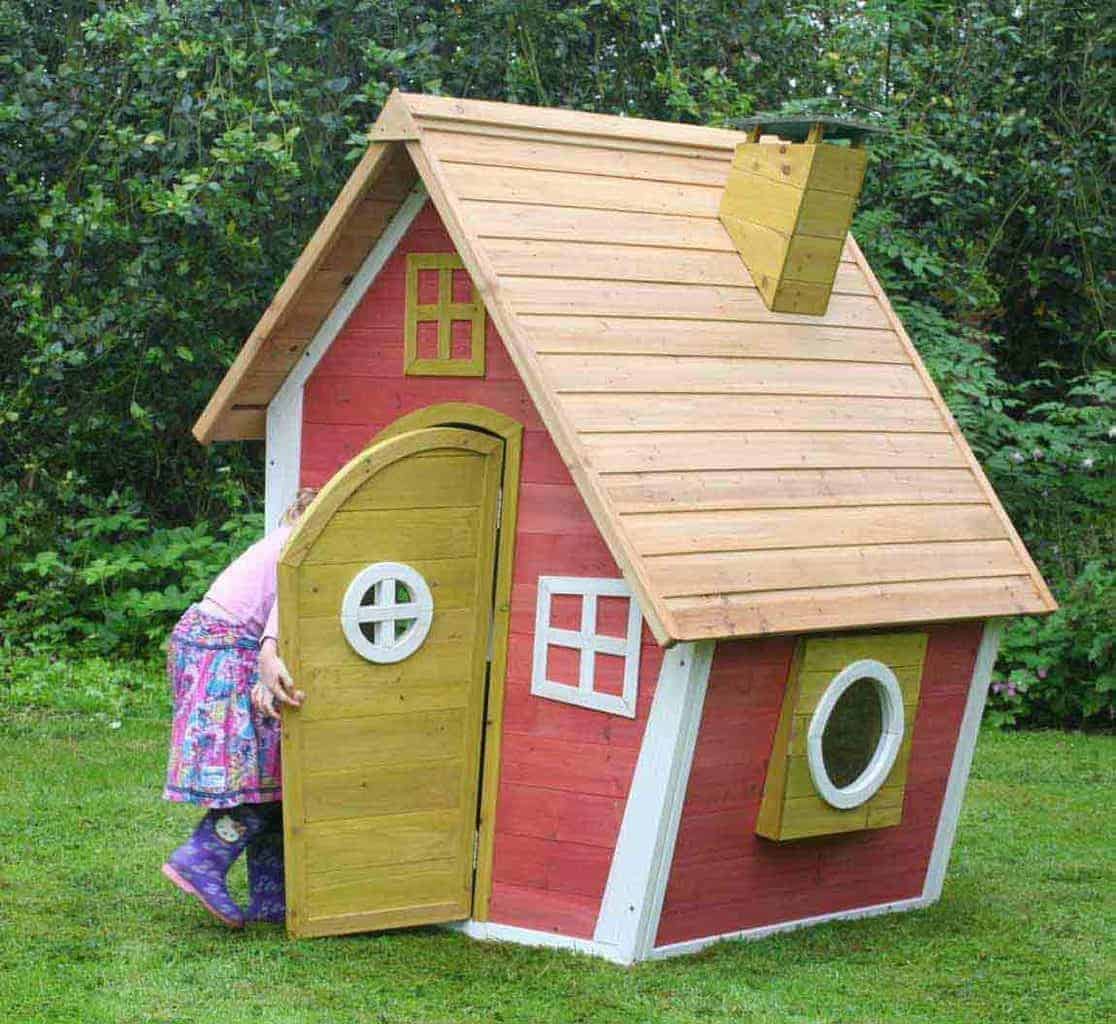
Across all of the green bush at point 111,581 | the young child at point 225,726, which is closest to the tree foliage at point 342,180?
the green bush at point 111,581

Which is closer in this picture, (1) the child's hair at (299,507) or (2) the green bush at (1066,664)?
(1) the child's hair at (299,507)

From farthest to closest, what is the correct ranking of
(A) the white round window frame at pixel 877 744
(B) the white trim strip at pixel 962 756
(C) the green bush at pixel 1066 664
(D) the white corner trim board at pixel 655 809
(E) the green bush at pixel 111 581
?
(E) the green bush at pixel 111 581
(C) the green bush at pixel 1066 664
(B) the white trim strip at pixel 962 756
(A) the white round window frame at pixel 877 744
(D) the white corner trim board at pixel 655 809

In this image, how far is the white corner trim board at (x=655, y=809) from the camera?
18.1 feet

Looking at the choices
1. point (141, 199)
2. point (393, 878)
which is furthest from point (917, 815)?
point (141, 199)

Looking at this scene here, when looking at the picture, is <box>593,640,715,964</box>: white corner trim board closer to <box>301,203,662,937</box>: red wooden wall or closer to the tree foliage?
<box>301,203,662,937</box>: red wooden wall

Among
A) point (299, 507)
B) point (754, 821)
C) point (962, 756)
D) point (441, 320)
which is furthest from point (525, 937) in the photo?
point (441, 320)

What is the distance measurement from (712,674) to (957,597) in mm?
1005

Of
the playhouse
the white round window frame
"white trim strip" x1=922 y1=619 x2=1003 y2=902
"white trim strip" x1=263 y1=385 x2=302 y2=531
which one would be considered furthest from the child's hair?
"white trim strip" x1=922 y1=619 x2=1003 y2=902

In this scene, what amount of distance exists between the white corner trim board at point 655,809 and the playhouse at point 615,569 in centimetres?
1

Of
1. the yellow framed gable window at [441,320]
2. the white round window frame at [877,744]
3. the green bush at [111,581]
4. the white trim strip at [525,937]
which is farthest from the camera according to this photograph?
the green bush at [111,581]

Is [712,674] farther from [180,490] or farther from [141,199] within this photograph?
[180,490]

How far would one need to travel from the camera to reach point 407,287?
642 cm

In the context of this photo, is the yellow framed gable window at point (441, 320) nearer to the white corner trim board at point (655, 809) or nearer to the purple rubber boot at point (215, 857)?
the white corner trim board at point (655, 809)

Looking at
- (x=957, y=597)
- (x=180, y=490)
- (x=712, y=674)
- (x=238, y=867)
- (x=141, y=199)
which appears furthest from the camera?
(x=180, y=490)
